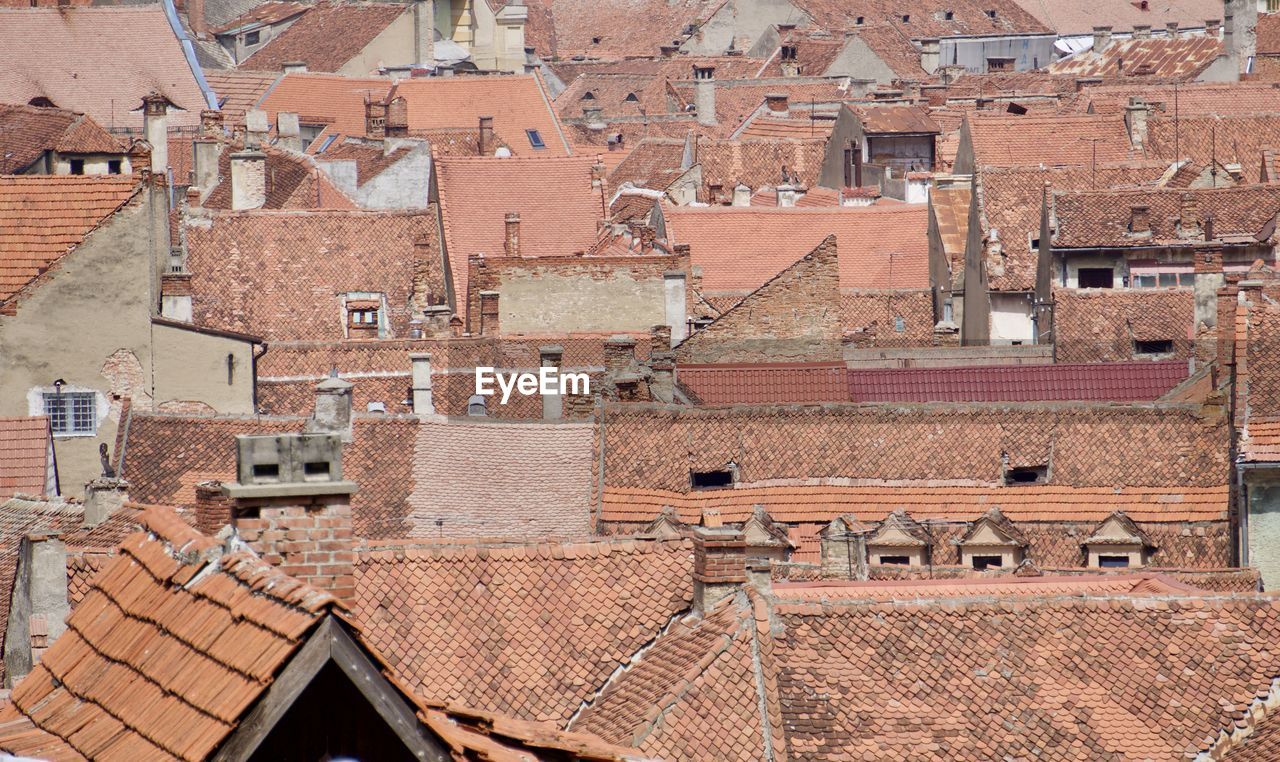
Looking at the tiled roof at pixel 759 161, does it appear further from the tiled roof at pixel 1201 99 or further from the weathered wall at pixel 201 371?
the weathered wall at pixel 201 371

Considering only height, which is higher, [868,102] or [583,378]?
[868,102]

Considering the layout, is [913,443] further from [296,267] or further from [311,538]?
[311,538]

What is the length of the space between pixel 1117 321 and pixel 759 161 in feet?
113

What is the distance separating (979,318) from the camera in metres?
57.6

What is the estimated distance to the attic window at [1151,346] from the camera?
4809 centimetres

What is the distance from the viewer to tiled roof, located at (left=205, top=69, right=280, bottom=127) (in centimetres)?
8656

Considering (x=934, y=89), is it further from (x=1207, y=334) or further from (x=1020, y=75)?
(x=1207, y=334)

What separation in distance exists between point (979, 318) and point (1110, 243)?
5.22m

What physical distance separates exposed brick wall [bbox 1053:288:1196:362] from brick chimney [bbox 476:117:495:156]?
1123 inches

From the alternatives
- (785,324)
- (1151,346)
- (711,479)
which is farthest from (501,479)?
(1151,346)

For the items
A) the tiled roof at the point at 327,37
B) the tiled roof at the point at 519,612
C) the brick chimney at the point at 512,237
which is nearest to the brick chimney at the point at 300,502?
the tiled roof at the point at 519,612

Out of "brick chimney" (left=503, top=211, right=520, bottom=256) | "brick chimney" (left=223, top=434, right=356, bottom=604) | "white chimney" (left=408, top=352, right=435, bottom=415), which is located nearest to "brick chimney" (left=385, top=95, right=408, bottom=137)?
"brick chimney" (left=503, top=211, right=520, bottom=256)

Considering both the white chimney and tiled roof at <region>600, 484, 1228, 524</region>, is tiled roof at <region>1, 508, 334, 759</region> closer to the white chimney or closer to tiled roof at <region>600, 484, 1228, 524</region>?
tiled roof at <region>600, 484, 1228, 524</region>

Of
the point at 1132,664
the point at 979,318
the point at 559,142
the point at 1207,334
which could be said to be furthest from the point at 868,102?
the point at 1132,664
